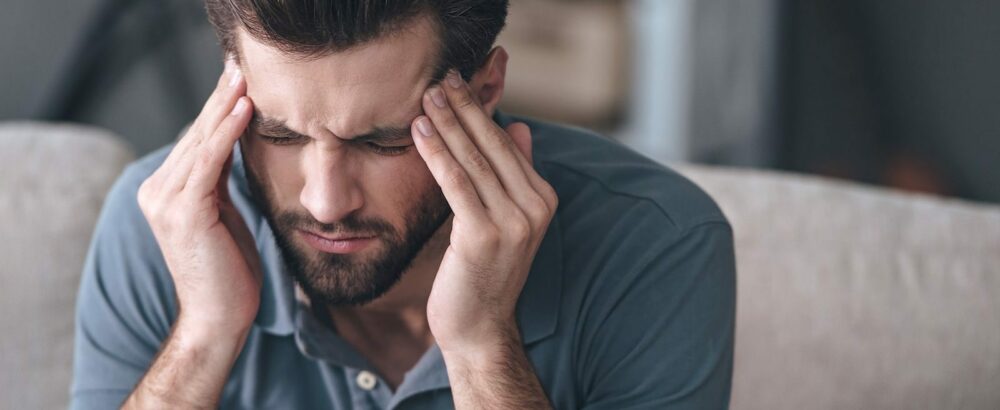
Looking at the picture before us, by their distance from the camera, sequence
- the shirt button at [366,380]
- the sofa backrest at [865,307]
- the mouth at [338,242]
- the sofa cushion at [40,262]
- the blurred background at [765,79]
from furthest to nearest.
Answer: the blurred background at [765,79] < the sofa cushion at [40,262] < the sofa backrest at [865,307] < the shirt button at [366,380] < the mouth at [338,242]

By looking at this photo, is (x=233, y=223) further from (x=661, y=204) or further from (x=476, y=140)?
(x=661, y=204)

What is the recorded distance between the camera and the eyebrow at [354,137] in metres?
1.26

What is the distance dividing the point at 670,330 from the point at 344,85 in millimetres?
471

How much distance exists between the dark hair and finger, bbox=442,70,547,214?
3 cm

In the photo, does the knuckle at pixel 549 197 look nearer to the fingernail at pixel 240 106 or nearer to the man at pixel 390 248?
the man at pixel 390 248

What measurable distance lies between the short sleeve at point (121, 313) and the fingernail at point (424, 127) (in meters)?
0.44

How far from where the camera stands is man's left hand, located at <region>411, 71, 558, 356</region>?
128 centimetres

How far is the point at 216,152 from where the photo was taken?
1306 mm

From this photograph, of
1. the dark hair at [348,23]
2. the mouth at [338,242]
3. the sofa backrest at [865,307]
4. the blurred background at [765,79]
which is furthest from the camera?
the blurred background at [765,79]

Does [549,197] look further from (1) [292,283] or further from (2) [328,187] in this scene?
(1) [292,283]

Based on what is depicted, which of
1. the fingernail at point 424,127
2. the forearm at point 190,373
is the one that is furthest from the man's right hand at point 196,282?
the fingernail at point 424,127

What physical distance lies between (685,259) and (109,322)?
0.72 metres

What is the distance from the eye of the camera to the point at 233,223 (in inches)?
57.6

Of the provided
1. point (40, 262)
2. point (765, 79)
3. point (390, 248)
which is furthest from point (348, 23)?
point (765, 79)
